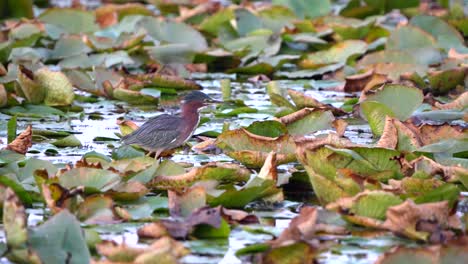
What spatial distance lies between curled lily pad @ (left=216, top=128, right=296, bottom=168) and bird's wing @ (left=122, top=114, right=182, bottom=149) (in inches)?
16.0

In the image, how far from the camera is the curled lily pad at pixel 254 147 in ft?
17.8

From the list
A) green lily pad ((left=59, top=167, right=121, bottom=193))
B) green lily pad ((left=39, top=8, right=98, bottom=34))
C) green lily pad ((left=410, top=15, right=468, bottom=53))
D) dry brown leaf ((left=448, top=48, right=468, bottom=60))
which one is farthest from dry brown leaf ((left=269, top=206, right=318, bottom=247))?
green lily pad ((left=39, top=8, right=98, bottom=34))

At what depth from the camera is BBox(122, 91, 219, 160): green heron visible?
19.4ft

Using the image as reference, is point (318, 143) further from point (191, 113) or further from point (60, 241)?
point (60, 241)

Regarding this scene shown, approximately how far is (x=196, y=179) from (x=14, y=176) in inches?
32.9

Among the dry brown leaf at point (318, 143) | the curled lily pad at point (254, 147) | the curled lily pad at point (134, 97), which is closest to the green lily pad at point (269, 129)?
the curled lily pad at point (254, 147)

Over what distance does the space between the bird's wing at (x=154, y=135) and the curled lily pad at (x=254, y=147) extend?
0.41m

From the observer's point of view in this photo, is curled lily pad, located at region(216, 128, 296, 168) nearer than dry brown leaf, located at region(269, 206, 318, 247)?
No

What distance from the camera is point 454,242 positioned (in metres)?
3.77

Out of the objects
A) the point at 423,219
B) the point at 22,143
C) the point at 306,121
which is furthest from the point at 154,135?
the point at 423,219

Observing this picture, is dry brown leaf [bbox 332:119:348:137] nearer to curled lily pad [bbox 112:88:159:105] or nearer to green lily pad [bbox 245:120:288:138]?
green lily pad [bbox 245:120:288:138]

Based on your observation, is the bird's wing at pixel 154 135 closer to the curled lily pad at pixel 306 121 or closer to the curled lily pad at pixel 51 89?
the curled lily pad at pixel 306 121

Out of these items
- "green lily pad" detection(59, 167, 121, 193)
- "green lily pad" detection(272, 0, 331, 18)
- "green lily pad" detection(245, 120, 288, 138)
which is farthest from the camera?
"green lily pad" detection(272, 0, 331, 18)

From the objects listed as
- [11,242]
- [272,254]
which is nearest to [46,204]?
[11,242]
